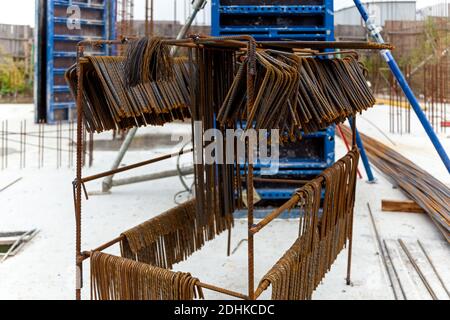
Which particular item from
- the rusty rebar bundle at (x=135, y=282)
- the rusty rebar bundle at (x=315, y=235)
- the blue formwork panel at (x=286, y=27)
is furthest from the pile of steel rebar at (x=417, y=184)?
the rusty rebar bundle at (x=135, y=282)

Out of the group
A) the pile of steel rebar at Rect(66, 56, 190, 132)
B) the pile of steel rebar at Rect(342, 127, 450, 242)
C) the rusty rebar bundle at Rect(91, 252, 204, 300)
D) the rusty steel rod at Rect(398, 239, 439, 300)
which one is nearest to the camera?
the rusty rebar bundle at Rect(91, 252, 204, 300)

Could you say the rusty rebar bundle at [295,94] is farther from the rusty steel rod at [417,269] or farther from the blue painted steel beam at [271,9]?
the blue painted steel beam at [271,9]

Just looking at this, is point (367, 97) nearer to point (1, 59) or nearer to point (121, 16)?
point (121, 16)

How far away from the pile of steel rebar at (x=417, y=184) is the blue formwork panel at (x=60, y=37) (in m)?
7.85

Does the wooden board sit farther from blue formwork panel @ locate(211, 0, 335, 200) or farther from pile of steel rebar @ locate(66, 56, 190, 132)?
pile of steel rebar @ locate(66, 56, 190, 132)

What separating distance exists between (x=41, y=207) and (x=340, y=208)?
11.3 ft

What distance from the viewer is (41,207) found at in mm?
4941

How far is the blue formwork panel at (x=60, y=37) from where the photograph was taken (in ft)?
39.3

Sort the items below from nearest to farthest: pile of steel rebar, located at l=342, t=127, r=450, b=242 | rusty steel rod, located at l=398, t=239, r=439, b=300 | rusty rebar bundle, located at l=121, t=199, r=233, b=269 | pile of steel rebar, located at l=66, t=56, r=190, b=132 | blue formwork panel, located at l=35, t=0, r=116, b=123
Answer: pile of steel rebar, located at l=66, t=56, r=190, b=132
rusty rebar bundle, located at l=121, t=199, r=233, b=269
rusty steel rod, located at l=398, t=239, r=439, b=300
pile of steel rebar, located at l=342, t=127, r=450, b=242
blue formwork panel, located at l=35, t=0, r=116, b=123

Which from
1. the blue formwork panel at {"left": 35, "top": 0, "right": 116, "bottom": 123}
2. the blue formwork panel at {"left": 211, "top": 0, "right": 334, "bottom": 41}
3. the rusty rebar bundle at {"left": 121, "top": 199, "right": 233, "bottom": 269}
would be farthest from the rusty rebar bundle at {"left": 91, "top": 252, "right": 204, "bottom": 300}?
the blue formwork panel at {"left": 35, "top": 0, "right": 116, "bottom": 123}

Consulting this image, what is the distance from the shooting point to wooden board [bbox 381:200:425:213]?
16.0ft

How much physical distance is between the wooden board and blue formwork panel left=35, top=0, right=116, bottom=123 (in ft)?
30.1

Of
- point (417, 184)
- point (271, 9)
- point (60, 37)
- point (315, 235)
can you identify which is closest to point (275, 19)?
point (271, 9)

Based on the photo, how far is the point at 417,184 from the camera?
5582 millimetres
